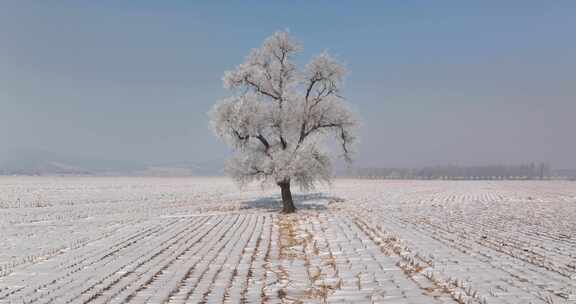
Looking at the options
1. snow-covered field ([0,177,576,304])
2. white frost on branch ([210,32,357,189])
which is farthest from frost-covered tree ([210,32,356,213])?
snow-covered field ([0,177,576,304])

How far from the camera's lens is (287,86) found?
25.9 meters

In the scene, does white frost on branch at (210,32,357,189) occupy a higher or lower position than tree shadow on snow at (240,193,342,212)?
higher

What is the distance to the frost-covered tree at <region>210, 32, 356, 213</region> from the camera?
82.1ft

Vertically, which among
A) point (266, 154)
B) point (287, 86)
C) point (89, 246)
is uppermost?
point (287, 86)

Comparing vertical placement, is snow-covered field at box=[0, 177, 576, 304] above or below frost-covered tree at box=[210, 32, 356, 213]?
below

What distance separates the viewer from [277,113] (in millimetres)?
25156

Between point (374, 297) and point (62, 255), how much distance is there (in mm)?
9029

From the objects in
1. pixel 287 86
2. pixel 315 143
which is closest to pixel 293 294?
pixel 315 143

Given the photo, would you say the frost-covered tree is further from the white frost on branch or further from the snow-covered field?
the snow-covered field

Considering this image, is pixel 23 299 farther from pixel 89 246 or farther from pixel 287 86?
pixel 287 86

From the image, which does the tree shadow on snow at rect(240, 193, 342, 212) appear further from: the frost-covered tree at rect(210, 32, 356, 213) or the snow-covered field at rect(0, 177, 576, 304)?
the snow-covered field at rect(0, 177, 576, 304)

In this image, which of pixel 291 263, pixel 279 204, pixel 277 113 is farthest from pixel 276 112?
pixel 291 263

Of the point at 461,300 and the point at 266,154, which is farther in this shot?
the point at 266,154

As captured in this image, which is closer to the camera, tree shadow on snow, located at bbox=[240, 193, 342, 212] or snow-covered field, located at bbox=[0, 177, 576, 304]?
snow-covered field, located at bbox=[0, 177, 576, 304]
